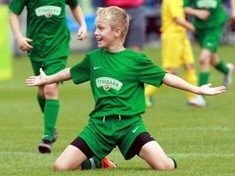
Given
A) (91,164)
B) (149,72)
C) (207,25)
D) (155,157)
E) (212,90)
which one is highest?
(212,90)

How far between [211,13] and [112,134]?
272 inches

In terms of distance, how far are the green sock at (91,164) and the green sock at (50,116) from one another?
5.04ft

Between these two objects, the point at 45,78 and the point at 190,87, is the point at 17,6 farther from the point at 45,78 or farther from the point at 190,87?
the point at 190,87

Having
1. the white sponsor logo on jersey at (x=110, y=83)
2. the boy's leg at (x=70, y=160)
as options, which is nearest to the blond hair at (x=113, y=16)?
the white sponsor logo on jersey at (x=110, y=83)

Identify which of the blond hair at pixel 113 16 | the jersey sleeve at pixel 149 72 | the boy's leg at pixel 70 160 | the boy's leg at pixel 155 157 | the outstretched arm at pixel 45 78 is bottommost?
the boy's leg at pixel 70 160

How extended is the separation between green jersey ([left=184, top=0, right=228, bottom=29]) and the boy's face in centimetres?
645

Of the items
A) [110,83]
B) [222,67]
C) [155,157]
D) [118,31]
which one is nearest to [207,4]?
[222,67]

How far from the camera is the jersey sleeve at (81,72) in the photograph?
10.2 metres

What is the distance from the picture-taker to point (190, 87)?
31.9 feet

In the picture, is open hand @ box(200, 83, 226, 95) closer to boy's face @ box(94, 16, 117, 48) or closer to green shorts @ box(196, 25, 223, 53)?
boy's face @ box(94, 16, 117, 48)

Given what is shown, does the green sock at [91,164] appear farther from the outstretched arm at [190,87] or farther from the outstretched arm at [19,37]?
the outstretched arm at [19,37]

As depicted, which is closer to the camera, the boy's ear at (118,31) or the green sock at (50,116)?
the boy's ear at (118,31)

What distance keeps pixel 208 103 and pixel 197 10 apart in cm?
172

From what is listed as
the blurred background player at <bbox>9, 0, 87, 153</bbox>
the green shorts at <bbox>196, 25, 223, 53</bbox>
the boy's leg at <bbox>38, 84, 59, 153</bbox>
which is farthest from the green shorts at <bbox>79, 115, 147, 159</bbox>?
the green shorts at <bbox>196, 25, 223, 53</bbox>
